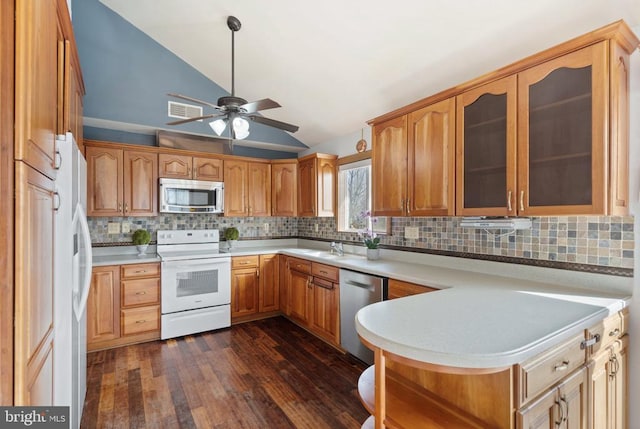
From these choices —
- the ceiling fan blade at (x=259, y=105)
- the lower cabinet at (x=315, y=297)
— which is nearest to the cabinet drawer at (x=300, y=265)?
the lower cabinet at (x=315, y=297)

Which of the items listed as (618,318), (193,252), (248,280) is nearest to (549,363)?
(618,318)

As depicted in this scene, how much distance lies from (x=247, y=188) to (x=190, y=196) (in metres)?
0.77

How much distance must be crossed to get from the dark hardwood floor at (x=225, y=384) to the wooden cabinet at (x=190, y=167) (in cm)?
194

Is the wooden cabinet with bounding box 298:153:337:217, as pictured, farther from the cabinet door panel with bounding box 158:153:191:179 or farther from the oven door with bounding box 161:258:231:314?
the cabinet door panel with bounding box 158:153:191:179

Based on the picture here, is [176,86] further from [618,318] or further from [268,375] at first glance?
[618,318]

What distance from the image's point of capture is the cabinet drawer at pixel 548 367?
1.07 metres

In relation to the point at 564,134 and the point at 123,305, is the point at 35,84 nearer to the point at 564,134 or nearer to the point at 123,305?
the point at 564,134

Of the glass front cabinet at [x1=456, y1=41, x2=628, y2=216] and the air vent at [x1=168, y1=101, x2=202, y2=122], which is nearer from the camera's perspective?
the glass front cabinet at [x1=456, y1=41, x2=628, y2=216]

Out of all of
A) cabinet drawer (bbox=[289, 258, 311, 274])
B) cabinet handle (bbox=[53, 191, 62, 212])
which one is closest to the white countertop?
cabinet drawer (bbox=[289, 258, 311, 274])

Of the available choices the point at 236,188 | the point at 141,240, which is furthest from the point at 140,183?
the point at 236,188

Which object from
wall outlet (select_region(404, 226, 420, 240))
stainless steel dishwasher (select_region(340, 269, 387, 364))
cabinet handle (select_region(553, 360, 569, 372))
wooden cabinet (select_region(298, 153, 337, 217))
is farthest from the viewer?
→ wooden cabinet (select_region(298, 153, 337, 217))

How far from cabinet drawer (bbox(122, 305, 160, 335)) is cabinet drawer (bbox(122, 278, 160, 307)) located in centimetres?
7

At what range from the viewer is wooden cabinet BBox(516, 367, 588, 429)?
109 centimetres

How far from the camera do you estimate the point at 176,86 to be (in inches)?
145
